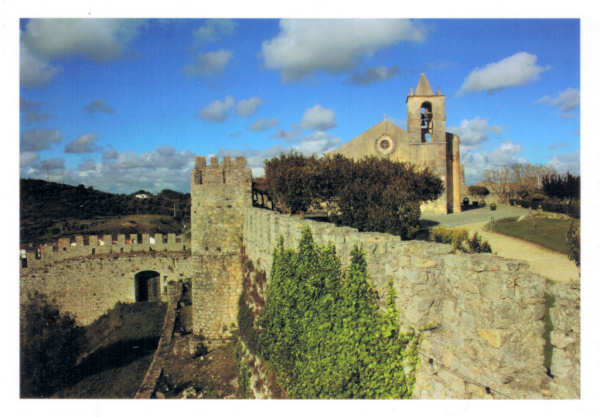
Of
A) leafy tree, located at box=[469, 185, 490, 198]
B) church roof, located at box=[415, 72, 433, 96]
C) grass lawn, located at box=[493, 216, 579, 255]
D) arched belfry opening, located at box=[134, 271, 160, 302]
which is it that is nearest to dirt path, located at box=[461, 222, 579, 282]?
grass lawn, located at box=[493, 216, 579, 255]

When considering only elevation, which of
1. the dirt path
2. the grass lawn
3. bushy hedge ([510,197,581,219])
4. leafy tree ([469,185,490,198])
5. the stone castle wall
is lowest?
the stone castle wall

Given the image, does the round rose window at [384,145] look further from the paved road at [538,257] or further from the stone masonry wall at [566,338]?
the stone masonry wall at [566,338]

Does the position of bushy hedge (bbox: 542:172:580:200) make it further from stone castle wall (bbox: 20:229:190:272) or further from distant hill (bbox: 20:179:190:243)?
distant hill (bbox: 20:179:190:243)

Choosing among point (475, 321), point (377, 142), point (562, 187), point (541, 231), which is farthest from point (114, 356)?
point (562, 187)

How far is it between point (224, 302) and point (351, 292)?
11.0m

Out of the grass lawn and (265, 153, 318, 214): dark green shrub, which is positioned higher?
(265, 153, 318, 214): dark green shrub

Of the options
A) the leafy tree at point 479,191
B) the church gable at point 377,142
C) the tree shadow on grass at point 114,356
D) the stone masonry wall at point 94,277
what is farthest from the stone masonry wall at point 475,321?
the leafy tree at point 479,191

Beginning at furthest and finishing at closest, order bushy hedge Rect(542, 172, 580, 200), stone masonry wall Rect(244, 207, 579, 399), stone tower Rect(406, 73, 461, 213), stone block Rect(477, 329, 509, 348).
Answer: stone tower Rect(406, 73, 461, 213), bushy hedge Rect(542, 172, 580, 200), stone block Rect(477, 329, 509, 348), stone masonry wall Rect(244, 207, 579, 399)

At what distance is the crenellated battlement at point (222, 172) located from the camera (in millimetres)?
15812

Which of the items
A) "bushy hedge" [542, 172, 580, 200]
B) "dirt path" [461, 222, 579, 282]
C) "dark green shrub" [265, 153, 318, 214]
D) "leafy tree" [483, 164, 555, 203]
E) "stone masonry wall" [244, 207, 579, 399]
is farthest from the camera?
"leafy tree" [483, 164, 555, 203]

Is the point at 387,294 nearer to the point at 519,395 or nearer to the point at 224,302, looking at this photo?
the point at 519,395

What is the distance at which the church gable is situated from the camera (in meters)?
41.3

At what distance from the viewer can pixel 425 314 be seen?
5.02m

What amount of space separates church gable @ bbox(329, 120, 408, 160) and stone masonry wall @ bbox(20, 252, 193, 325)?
23.5m
